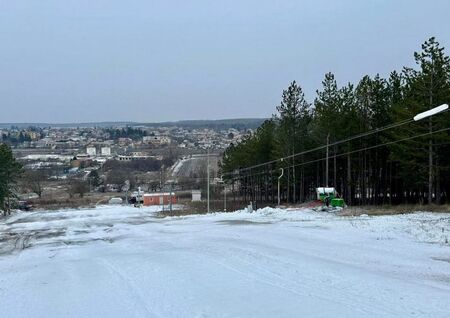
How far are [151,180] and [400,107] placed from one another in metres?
114

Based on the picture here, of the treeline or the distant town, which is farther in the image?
the distant town

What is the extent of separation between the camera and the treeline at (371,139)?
48500mm

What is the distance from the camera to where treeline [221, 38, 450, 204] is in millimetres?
48500

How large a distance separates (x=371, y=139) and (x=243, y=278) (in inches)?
2203

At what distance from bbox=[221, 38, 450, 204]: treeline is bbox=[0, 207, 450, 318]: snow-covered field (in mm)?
28094

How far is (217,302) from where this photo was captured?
29.7 ft

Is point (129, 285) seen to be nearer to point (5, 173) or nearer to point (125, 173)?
point (5, 173)

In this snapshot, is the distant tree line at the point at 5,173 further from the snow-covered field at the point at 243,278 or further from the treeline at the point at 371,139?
the snow-covered field at the point at 243,278

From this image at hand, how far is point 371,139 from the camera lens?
64500 millimetres

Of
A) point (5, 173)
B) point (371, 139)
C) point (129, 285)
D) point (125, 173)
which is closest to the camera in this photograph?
point (129, 285)

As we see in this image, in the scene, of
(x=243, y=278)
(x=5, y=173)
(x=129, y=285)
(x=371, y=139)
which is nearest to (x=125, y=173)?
(x=5, y=173)

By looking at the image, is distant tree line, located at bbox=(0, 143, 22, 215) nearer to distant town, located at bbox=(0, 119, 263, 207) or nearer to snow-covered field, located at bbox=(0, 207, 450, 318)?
distant town, located at bbox=(0, 119, 263, 207)

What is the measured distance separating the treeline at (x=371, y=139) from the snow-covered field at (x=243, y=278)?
28094 millimetres

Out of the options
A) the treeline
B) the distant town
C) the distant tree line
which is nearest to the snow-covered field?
the treeline
